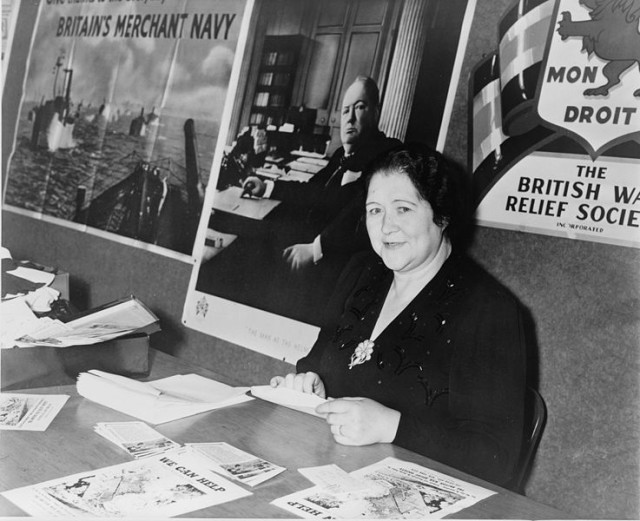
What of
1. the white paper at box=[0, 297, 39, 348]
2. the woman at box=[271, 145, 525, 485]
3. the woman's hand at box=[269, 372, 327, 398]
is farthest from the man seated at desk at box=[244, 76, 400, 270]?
the white paper at box=[0, 297, 39, 348]

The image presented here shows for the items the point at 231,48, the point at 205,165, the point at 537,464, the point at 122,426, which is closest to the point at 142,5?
the point at 231,48

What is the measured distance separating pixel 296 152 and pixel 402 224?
489 millimetres

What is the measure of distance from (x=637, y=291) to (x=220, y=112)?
49.0 inches

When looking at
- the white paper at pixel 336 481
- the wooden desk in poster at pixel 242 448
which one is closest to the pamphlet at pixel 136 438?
the wooden desk in poster at pixel 242 448

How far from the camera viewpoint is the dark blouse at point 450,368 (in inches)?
50.9

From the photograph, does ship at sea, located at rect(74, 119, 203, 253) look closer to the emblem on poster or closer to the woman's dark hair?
the woman's dark hair

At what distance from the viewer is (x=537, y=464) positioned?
1.41 metres

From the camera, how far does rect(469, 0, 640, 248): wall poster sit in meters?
1.31

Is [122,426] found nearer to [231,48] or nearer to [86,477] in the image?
[86,477]

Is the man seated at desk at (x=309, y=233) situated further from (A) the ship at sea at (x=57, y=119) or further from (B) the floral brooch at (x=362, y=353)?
(A) the ship at sea at (x=57, y=119)

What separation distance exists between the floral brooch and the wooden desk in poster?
0.15 m

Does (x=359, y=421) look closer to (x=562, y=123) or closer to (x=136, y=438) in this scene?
(x=136, y=438)

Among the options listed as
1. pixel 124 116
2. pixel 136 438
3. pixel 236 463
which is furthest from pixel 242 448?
pixel 124 116

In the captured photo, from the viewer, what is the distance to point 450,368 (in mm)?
1376
